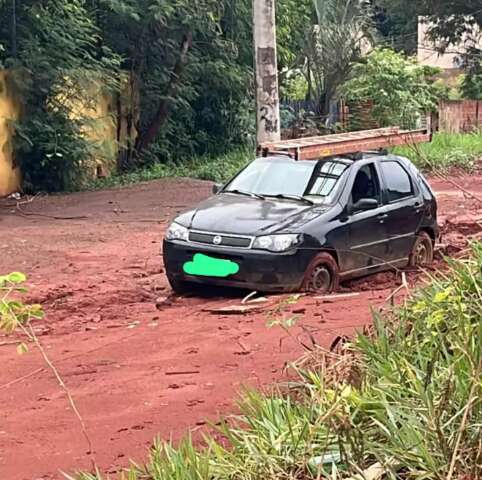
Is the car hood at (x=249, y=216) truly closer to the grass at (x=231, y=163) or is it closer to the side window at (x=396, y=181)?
the side window at (x=396, y=181)

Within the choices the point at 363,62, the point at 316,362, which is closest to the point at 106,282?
the point at 316,362

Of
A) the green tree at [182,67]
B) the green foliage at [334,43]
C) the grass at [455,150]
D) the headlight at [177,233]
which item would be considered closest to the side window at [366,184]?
the headlight at [177,233]

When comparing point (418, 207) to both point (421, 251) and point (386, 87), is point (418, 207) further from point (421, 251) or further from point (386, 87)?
point (386, 87)

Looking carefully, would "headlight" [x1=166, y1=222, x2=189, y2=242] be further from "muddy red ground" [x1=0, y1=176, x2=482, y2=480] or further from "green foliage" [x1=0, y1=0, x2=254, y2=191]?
"green foliage" [x1=0, y1=0, x2=254, y2=191]

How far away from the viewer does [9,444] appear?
5430 mm

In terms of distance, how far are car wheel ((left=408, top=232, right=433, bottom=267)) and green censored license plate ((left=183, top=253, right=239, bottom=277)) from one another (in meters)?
2.80

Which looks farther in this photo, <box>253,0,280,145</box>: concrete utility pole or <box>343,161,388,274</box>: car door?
<box>253,0,280,145</box>: concrete utility pole

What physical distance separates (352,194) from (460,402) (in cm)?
669

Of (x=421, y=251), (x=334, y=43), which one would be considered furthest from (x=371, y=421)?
(x=334, y=43)

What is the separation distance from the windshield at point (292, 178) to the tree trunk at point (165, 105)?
49.0 ft

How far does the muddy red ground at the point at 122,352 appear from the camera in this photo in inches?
215

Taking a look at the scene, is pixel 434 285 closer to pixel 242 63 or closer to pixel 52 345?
pixel 52 345

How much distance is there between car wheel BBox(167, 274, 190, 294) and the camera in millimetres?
10195

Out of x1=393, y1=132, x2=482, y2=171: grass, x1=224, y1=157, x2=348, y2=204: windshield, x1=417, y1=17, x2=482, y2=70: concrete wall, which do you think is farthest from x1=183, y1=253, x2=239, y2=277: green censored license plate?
x1=417, y1=17, x2=482, y2=70: concrete wall
